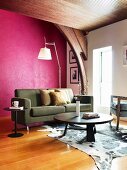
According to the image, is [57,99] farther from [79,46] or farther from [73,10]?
[79,46]

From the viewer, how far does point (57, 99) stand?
4480mm

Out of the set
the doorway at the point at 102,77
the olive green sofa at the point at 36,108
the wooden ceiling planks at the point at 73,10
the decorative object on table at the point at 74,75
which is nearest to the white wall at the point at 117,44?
the wooden ceiling planks at the point at 73,10

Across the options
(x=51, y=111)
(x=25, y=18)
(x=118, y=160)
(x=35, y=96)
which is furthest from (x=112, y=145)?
(x=25, y=18)

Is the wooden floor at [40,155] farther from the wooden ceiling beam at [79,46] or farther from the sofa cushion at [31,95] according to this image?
the wooden ceiling beam at [79,46]

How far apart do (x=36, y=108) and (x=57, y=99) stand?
68 centimetres

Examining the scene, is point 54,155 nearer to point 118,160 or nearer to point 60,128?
point 118,160

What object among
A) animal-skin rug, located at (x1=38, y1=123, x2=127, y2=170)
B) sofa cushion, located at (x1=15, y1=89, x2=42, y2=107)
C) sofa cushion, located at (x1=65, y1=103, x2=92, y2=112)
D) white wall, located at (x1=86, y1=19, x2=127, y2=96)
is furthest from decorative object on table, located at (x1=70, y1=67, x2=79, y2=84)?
animal-skin rug, located at (x1=38, y1=123, x2=127, y2=170)

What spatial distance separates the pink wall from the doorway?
138 centimetres

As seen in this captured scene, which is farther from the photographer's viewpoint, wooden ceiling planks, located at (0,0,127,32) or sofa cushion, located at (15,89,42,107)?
A: sofa cushion, located at (15,89,42,107)

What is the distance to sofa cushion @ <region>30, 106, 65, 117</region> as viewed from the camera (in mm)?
3897

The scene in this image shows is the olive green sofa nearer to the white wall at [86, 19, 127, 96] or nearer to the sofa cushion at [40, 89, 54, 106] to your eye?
the sofa cushion at [40, 89, 54, 106]

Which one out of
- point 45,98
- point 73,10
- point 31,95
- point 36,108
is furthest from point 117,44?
point 36,108

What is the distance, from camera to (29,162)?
237cm

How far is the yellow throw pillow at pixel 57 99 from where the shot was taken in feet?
14.7
